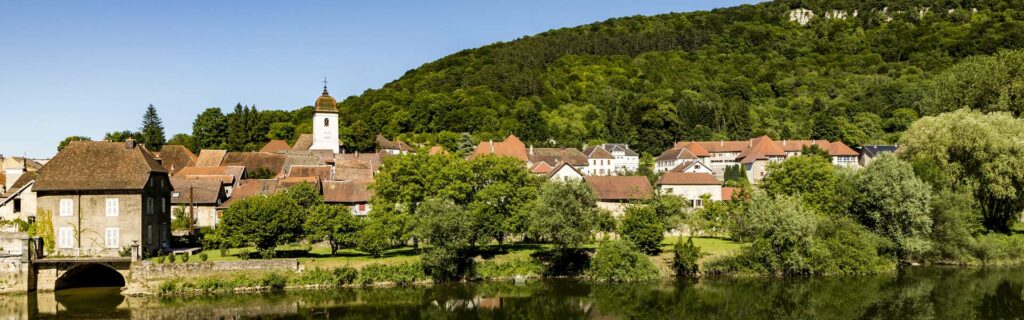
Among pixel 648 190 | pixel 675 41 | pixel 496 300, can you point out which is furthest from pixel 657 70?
pixel 496 300

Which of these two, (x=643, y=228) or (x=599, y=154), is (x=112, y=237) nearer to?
(x=643, y=228)

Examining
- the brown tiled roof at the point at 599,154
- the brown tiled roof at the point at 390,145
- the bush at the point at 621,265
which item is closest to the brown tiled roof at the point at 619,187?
the bush at the point at 621,265

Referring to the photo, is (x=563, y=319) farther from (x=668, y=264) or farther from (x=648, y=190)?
(x=648, y=190)

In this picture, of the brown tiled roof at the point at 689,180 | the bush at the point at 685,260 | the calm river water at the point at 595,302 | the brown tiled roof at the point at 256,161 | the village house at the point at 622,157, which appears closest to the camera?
the calm river water at the point at 595,302

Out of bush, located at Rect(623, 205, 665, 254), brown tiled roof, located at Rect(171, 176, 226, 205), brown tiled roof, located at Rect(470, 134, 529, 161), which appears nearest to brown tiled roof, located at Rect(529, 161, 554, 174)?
brown tiled roof, located at Rect(470, 134, 529, 161)

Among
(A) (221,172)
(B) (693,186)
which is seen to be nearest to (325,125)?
(A) (221,172)

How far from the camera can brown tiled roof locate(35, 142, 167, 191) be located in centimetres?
3819

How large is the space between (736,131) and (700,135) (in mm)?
5269

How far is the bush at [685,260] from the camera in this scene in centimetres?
4022

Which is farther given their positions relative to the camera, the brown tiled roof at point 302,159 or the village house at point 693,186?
the brown tiled roof at point 302,159

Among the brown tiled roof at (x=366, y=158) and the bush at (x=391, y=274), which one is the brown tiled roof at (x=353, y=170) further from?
the bush at (x=391, y=274)

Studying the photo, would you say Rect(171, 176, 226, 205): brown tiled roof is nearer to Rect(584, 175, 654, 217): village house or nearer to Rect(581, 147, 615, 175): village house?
Rect(584, 175, 654, 217): village house

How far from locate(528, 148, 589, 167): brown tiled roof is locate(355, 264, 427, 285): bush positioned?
147 ft

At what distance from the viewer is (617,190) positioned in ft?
184
